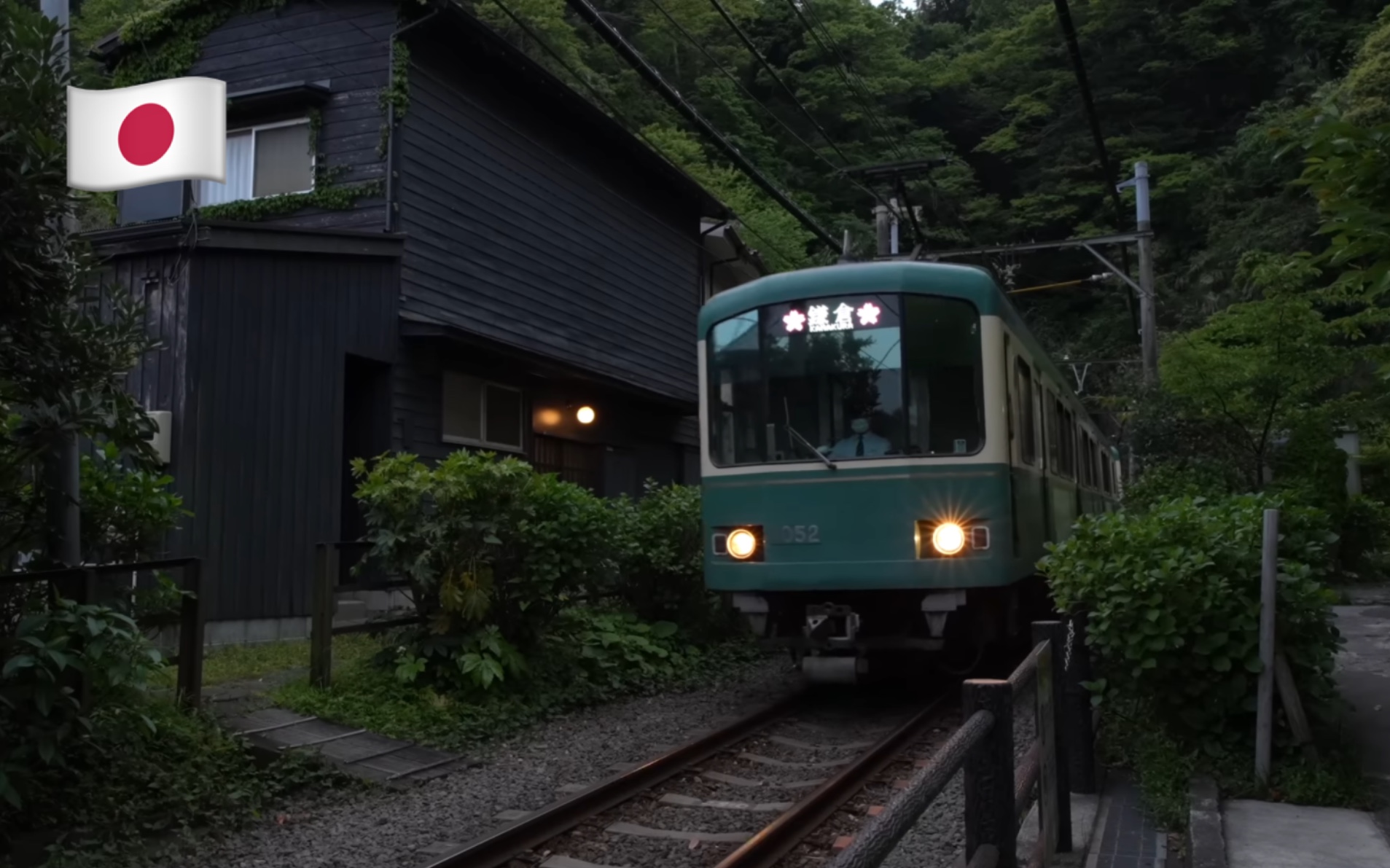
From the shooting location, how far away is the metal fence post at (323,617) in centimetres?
770

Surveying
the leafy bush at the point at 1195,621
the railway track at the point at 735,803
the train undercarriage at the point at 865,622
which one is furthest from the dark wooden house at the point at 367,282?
the leafy bush at the point at 1195,621

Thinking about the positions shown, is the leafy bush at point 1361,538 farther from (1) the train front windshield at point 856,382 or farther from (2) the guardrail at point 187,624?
(2) the guardrail at point 187,624

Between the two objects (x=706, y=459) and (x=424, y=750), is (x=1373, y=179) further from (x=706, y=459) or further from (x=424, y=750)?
(x=424, y=750)

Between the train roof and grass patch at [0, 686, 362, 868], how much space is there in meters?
4.30

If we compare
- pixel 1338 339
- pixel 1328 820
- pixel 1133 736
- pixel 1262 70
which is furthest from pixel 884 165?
pixel 1262 70

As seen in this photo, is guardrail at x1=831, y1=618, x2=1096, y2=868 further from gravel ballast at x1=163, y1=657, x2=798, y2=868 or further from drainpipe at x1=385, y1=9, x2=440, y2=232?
drainpipe at x1=385, y1=9, x2=440, y2=232

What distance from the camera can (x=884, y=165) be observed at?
13141 mm

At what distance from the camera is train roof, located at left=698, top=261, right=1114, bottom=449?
7.97m

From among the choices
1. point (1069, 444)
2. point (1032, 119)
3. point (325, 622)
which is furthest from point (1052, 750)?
point (1032, 119)

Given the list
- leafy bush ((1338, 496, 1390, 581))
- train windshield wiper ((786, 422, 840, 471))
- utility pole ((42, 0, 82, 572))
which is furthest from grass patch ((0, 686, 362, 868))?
leafy bush ((1338, 496, 1390, 581))

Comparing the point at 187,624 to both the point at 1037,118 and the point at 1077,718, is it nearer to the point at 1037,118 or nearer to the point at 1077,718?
the point at 1077,718

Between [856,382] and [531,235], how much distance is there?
8240 mm

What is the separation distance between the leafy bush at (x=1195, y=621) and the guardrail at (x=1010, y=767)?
258 mm

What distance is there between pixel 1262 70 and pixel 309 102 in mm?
35049
